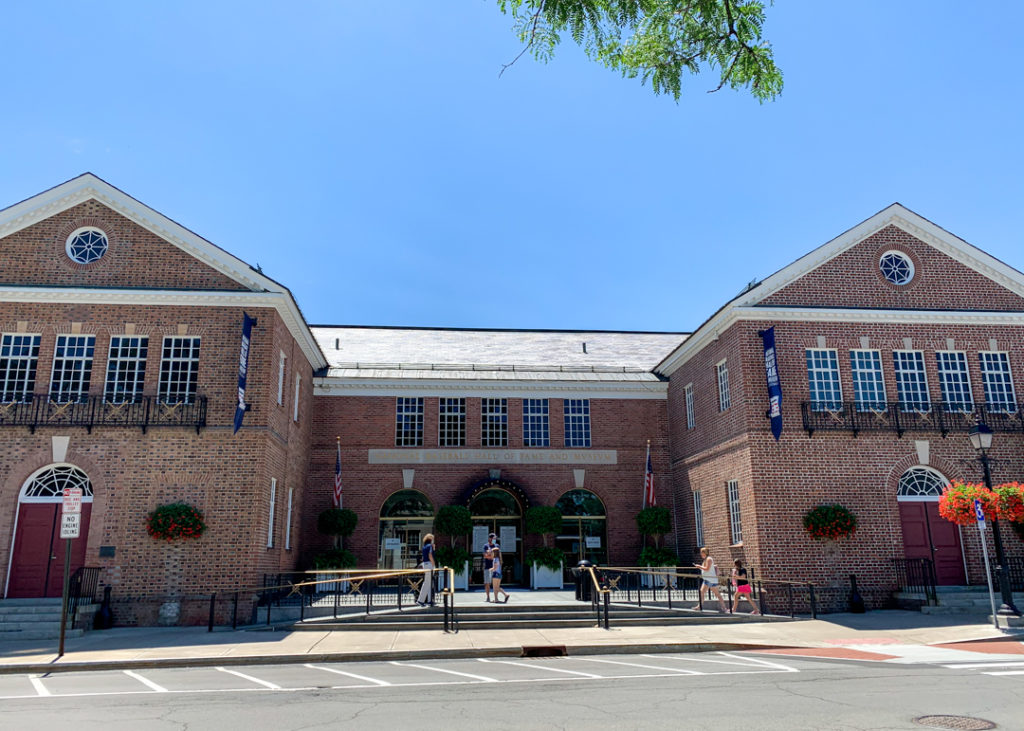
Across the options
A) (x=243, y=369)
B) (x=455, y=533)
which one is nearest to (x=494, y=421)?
(x=455, y=533)

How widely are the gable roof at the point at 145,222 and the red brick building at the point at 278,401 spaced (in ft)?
0.19

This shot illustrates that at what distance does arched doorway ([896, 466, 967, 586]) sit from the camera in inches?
799

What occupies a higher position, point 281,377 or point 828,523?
point 281,377

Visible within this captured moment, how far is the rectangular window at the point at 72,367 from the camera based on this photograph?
64.6ft

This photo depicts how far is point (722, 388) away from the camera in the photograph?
22.6 meters

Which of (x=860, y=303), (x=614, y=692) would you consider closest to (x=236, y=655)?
(x=614, y=692)

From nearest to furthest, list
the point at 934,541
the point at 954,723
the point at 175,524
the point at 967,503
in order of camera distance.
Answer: the point at 954,723 → the point at 967,503 → the point at 175,524 → the point at 934,541

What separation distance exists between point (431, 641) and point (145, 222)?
1382cm

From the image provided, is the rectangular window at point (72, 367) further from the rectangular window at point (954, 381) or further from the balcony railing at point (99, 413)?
the rectangular window at point (954, 381)

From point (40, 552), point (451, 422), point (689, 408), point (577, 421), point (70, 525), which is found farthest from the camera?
point (577, 421)

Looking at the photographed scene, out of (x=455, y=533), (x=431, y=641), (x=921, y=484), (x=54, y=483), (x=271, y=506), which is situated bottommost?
(x=431, y=641)

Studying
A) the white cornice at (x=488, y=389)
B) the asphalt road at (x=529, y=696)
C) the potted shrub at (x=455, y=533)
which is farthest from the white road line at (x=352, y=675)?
the white cornice at (x=488, y=389)

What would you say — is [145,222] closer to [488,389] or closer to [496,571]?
[488,389]

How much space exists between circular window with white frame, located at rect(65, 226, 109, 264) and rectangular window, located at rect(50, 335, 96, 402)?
2194 mm
